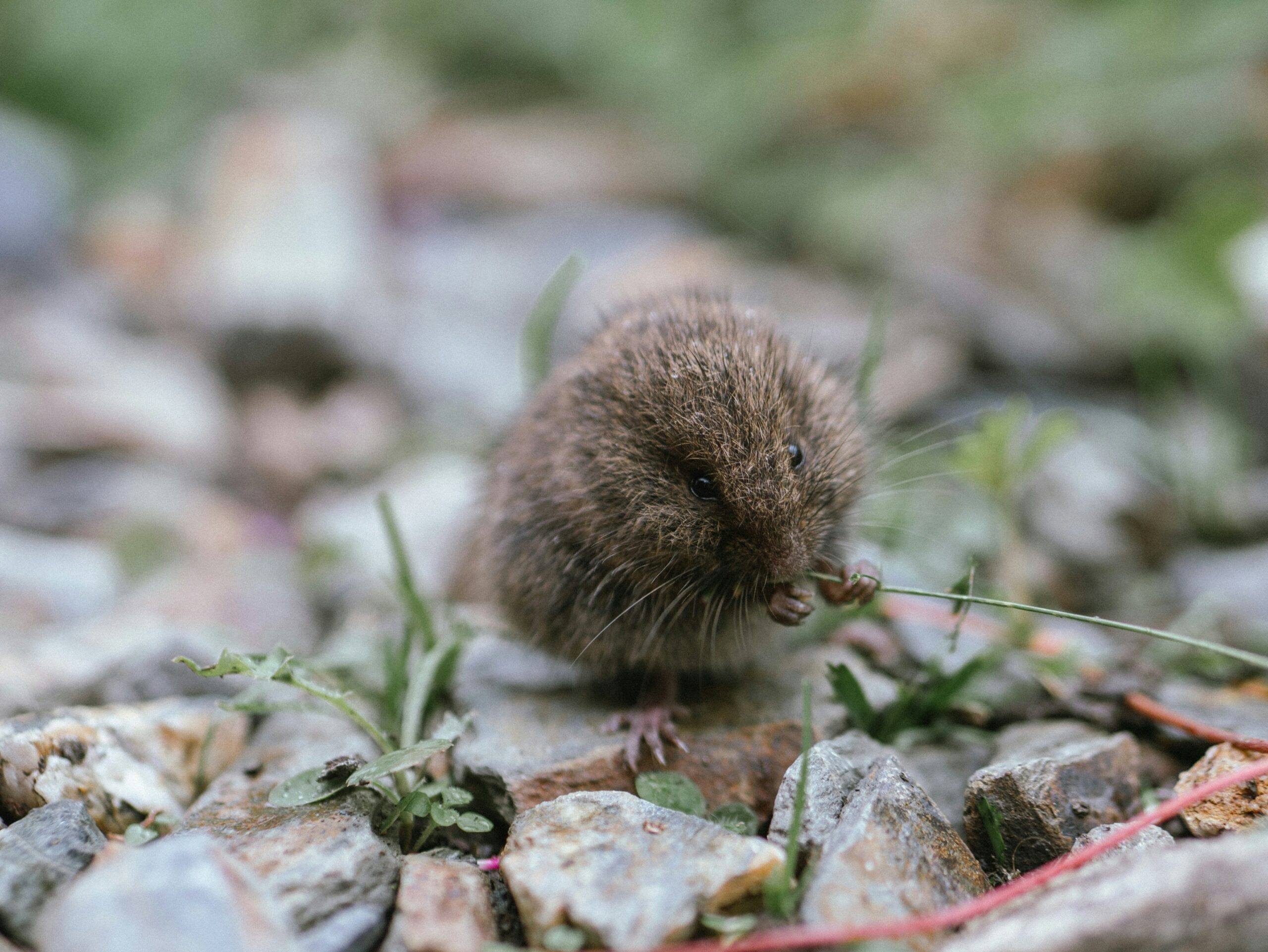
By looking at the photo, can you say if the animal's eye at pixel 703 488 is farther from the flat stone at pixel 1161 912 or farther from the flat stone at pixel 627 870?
the flat stone at pixel 1161 912

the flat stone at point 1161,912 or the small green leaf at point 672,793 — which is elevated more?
the flat stone at point 1161,912

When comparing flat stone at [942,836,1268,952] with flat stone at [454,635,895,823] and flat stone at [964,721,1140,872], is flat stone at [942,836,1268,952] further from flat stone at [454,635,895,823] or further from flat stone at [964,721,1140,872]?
flat stone at [454,635,895,823]

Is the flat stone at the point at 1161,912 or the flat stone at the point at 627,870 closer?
the flat stone at the point at 1161,912

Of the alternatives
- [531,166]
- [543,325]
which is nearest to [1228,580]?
[543,325]

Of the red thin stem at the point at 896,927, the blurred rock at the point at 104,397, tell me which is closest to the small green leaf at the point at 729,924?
the red thin stem at the point at 896,927

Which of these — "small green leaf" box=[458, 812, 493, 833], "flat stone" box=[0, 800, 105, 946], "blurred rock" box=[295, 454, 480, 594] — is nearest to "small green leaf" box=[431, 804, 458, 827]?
"small green leaf" box=[458, 812, 493, 833]

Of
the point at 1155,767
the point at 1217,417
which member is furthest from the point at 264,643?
the point at 1217,417

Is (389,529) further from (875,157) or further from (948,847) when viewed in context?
(875,157)
